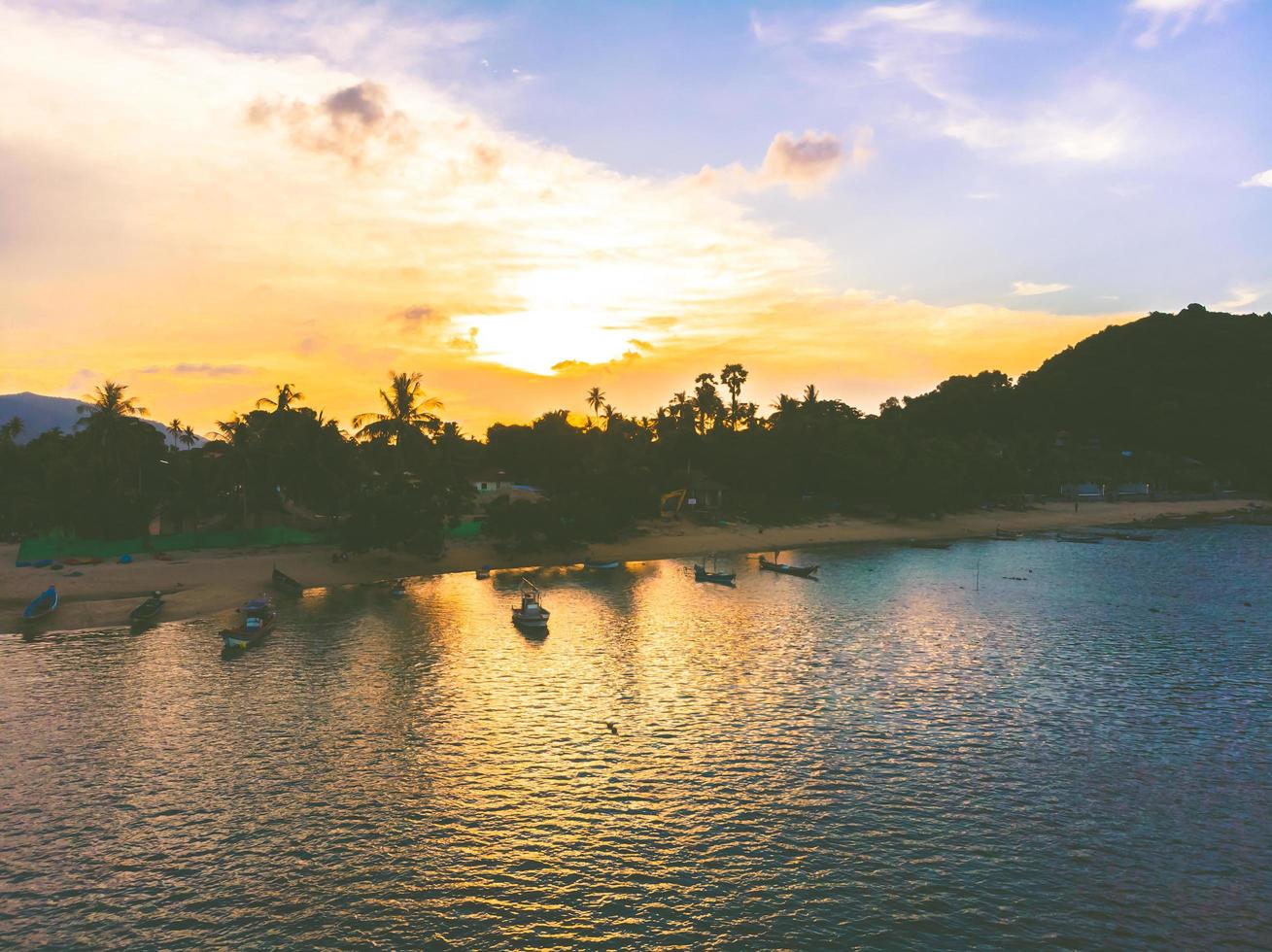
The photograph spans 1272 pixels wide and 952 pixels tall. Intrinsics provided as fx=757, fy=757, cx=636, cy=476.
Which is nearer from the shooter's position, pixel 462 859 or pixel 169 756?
pixel 462 859

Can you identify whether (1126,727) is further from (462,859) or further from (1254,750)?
(462,859)

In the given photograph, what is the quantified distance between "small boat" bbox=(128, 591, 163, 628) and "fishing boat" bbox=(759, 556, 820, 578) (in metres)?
62.1

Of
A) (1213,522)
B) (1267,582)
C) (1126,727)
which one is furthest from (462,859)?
(1213,522)

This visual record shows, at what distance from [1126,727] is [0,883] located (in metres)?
44.6

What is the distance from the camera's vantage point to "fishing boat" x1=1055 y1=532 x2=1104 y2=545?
A: 120m

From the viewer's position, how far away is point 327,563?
81.1 m

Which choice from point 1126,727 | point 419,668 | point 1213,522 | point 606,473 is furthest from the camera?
point 1213,522

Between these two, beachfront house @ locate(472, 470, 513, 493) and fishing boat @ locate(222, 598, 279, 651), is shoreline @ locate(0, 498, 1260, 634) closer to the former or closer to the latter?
fishing boat @ locate(222, 598, 279, 651)

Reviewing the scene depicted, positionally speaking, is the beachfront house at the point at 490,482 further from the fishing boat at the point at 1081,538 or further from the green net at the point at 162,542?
the fishing boat at the point at 1081,538

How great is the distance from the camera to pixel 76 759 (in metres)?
31.8

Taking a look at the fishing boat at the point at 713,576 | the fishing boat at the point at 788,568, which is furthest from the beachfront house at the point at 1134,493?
the fishing boat at the point at 713,576

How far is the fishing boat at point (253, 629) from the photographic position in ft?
164

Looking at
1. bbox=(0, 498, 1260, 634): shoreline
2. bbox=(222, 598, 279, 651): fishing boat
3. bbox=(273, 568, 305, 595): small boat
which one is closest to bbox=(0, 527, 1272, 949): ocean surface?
bbox=(222, 598, 279, 651): fishing boat

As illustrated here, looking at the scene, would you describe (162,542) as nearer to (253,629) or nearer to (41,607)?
(41,607)
